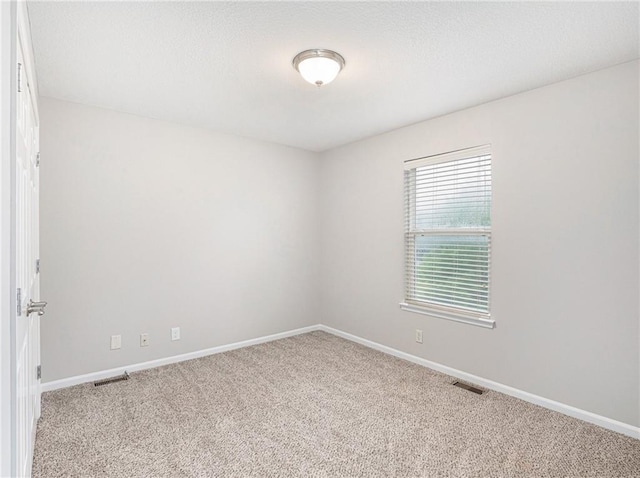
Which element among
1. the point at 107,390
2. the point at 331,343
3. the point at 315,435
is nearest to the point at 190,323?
the point at 107,390

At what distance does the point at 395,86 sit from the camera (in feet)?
8.97

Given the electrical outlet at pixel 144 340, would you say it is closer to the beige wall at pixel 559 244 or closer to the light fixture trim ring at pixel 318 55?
the beige wall at pixel 559 244

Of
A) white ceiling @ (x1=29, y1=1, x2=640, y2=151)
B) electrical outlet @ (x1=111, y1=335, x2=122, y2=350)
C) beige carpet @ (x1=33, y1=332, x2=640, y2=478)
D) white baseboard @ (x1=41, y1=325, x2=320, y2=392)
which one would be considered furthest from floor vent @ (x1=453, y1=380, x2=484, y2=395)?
electrical outlet @ (x1=111, y1=335, x2=122, y2=350)

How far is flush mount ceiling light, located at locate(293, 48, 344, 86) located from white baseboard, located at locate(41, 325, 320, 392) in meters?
2.98

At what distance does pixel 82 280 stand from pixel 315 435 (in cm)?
239

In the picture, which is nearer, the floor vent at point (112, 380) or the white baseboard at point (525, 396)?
the white baseboard at point (525, 396)

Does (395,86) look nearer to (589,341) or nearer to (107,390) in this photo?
(589,341)

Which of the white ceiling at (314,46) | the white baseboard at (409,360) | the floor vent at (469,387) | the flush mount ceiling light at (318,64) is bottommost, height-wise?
the floor vent at (469,387)

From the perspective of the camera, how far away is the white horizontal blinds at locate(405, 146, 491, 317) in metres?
3.14

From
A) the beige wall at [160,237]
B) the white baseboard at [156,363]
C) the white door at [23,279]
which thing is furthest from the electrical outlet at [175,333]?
the white door at [23,279]

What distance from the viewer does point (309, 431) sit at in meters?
2.40

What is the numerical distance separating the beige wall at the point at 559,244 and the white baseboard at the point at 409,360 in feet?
0.17

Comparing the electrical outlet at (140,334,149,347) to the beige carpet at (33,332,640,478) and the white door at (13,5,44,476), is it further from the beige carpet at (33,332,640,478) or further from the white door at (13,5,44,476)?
the white door at (13,5,44,476)

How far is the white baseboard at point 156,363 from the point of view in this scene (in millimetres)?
3006
